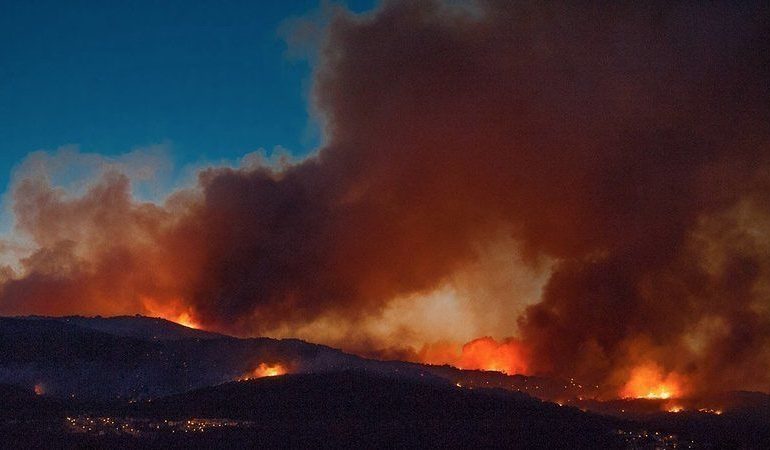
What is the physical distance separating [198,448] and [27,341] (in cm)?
2088

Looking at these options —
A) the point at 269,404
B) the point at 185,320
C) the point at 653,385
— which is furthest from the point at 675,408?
Answer: the point at 185,320

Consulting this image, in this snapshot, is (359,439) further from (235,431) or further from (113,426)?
(113,426)

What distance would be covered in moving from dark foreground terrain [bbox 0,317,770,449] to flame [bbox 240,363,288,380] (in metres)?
0.36

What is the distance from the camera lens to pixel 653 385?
6031 cm

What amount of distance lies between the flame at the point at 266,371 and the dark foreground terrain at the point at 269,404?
362 millimetres

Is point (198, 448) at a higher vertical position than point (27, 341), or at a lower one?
lower

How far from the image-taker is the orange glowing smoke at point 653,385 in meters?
58.0

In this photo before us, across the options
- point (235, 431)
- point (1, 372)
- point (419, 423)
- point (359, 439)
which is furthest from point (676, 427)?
point (1, 372)

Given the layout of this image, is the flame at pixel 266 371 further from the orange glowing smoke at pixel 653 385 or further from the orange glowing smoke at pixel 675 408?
the orange glowing smoke at pixel 653 385

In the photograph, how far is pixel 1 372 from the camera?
42469mm

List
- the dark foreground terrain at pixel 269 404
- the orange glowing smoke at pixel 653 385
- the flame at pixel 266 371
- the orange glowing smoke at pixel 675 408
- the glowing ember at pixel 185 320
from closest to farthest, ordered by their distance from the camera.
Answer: the dark foreground terrain at pixel 269 404 < the flame at pixel 266 371 < the orange glowing smoke at pixel 675 408 < the orange glowing smoke at pixel 653 385 < the glowing ember at pixel 185 320

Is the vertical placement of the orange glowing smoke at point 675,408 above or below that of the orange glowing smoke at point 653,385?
below

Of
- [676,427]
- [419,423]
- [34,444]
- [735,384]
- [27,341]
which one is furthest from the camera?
[735,384]

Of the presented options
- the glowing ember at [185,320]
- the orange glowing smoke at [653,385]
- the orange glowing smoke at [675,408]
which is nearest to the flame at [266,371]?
the orange glowing smoke at [675,408]
